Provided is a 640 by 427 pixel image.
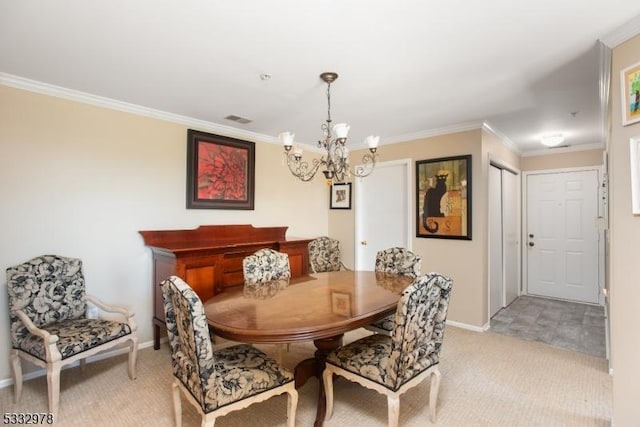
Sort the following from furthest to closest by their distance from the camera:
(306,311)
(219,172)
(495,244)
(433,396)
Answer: (495,244) → (219,172) → (433,396) → (306,311)

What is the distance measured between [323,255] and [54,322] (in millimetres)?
2801

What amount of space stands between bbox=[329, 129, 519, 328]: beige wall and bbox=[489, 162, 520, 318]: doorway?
0.30 m

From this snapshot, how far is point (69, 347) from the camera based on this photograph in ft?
7.20

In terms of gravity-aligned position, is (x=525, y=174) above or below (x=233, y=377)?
above

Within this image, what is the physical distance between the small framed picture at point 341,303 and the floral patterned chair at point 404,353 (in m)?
0.29

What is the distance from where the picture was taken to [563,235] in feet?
16.2

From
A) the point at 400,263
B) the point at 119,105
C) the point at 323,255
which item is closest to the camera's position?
the point at 119,105

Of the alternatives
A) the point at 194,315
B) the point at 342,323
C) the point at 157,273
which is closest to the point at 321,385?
the point at 342,323

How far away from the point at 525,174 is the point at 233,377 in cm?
545

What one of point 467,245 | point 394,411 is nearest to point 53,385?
point 394,411

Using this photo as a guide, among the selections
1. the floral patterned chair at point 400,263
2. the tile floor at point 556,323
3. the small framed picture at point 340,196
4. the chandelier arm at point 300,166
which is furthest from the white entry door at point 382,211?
the tile floor at point 556,323

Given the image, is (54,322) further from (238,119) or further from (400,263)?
(400,263)

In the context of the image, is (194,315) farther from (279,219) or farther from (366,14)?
(279,219)

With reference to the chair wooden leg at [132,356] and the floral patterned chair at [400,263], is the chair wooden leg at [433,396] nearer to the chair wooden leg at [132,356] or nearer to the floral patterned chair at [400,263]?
the floral patterned chair at [400,263]
